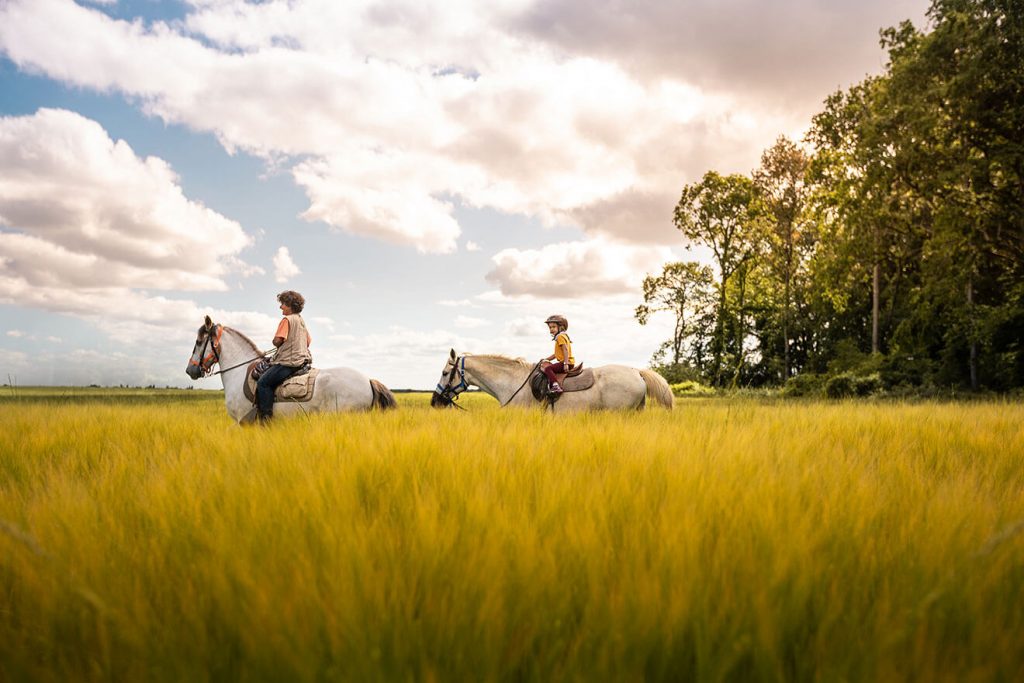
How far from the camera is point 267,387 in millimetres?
9977

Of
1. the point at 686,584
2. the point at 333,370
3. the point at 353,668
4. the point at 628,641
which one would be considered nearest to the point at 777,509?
the point at 686,584

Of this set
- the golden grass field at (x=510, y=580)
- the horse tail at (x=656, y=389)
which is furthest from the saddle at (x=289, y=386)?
the horse tail at (x=656, y=389)

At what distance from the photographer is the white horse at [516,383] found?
11742 millimetres

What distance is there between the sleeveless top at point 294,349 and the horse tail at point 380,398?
1542 millimetres

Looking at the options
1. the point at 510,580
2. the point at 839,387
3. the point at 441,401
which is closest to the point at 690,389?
the point at 839,387

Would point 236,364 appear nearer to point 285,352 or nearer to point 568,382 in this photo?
point 285,352

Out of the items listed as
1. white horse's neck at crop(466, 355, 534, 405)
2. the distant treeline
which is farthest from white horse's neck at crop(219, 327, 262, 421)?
the distant treeline

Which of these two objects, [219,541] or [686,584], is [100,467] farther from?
[686,584]

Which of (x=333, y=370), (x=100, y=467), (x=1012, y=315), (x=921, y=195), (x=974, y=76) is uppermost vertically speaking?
(x=974, y=76)

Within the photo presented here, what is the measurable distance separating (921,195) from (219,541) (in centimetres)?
2556

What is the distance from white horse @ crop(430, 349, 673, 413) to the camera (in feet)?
38.5

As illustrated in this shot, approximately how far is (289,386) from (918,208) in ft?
80.4

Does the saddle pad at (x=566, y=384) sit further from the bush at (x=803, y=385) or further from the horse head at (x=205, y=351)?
the bush at (x=803, y=385)

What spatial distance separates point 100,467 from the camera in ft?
16.5
